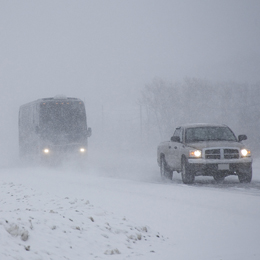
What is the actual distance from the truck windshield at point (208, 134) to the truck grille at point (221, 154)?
2.97ft

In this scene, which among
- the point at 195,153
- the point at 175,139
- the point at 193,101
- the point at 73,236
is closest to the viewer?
the point at 73,236

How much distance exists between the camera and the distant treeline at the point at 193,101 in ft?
195

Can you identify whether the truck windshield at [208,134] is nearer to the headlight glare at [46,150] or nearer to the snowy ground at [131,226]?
the snowy ground at [131,226]

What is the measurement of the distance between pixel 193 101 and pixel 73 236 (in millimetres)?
55560

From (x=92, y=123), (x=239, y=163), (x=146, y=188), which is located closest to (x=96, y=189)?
(x=146, y=188)

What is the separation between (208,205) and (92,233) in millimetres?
3445

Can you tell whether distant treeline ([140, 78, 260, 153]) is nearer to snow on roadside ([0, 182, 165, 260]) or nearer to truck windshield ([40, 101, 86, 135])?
truck windshield ([40, 101, 86, 135])

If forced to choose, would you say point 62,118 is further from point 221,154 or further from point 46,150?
point 221,154

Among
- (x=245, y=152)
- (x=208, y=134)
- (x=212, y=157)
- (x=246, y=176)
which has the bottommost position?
(x=246, y=176)

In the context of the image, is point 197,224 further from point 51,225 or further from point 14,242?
point 14,242

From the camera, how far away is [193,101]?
199 feet

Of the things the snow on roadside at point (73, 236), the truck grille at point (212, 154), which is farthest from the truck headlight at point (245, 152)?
the snow on roadside at point (73, 236)

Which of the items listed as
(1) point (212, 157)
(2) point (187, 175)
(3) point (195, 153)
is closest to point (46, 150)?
(2) point (187, 175)

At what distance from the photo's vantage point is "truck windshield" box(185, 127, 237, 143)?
14617mm
